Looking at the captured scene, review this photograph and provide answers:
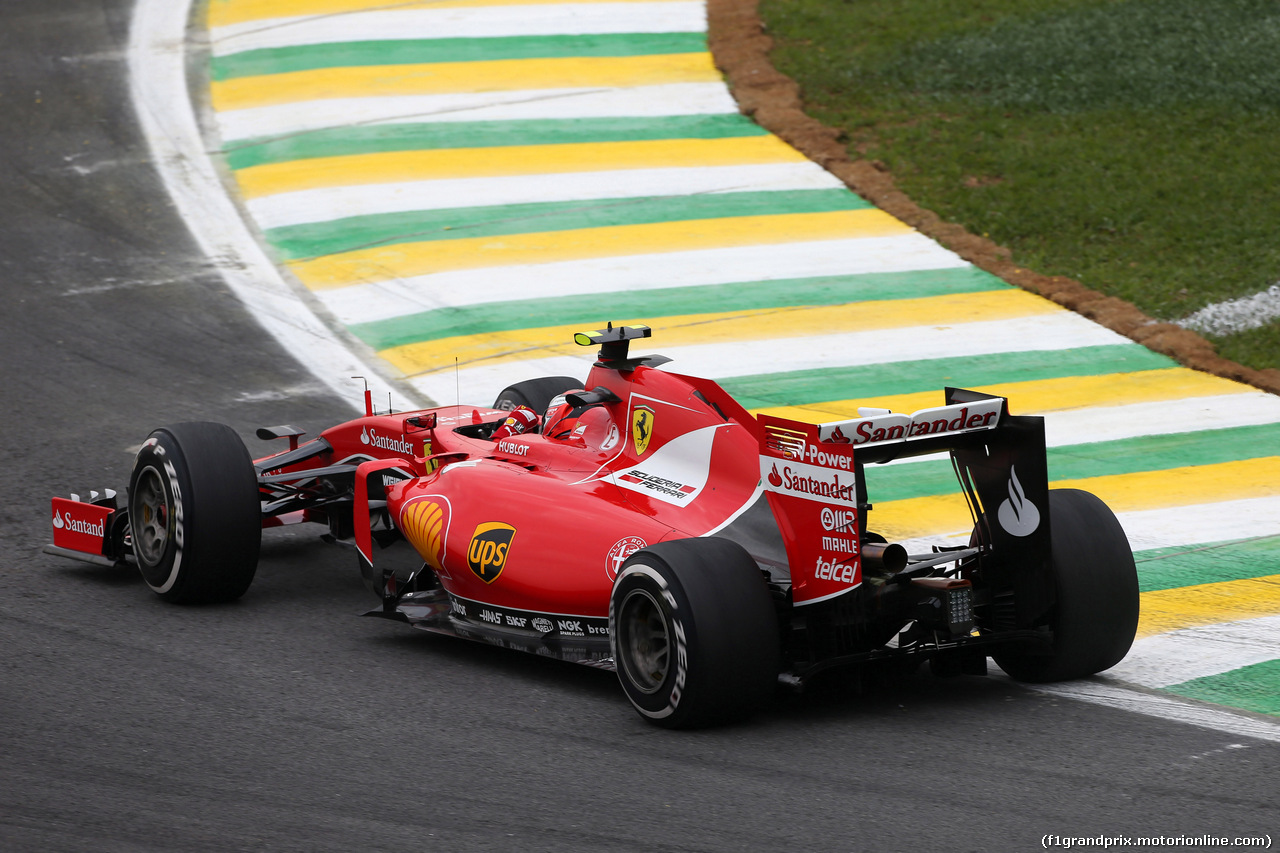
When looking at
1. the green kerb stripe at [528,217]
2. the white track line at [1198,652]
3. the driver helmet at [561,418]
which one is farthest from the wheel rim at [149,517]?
the green kerb stripe at [528,217]

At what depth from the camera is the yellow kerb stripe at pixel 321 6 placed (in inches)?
776

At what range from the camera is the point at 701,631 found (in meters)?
5.71

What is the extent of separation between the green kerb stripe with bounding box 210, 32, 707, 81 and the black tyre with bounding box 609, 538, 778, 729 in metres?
13.2

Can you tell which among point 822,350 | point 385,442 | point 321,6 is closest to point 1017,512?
point 385,442

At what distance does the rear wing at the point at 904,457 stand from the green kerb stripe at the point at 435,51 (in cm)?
1302

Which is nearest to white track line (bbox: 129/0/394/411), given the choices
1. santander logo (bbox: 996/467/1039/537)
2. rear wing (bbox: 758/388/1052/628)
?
rear wing (bbox: 758/388/1052/628)

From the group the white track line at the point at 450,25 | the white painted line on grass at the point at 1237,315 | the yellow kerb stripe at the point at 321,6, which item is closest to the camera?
the white painted line on grass at the point at 1237,315

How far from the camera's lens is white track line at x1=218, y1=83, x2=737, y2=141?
16688mm

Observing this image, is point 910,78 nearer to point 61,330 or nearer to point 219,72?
point 219,72

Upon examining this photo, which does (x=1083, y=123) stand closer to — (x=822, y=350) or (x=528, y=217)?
(x=822, y=350)

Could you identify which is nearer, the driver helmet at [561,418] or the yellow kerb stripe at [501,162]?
the driver helmet at [561,418]

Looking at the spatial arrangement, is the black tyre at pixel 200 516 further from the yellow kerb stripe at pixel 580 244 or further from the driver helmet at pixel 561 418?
the yellow kerb stripe at pixel 580 244

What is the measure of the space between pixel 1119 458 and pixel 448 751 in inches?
231

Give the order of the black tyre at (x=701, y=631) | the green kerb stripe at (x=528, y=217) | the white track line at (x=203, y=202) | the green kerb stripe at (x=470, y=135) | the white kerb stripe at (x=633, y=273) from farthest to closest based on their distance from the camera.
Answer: the green kerb stripe at (x=470, y=135)
the green kerb stripe at (x=528, y=217)
the white kerb stripe at (x=633, y=273)
the white track line at (x=203, y=202)
the black tyre at (x=701, y=631)
